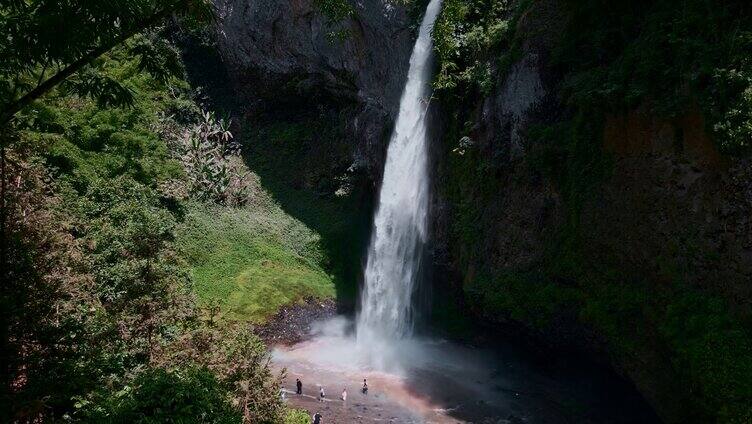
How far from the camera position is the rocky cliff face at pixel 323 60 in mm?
22797

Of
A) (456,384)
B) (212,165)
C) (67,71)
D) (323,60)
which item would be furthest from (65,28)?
(323,60)

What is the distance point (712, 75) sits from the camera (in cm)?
878

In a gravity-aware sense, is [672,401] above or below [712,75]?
below

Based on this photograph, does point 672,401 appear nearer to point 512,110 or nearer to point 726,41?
point 726,41

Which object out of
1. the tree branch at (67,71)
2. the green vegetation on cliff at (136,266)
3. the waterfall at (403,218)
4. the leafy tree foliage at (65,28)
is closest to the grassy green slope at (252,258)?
the green vegetation on cliff at (136,266)

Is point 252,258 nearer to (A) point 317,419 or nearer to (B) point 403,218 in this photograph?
(B) point 403,218

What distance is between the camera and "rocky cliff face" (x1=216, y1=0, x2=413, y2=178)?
22.8 metres

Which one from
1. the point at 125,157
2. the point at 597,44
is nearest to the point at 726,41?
the point at 597,44

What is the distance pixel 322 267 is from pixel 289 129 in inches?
344

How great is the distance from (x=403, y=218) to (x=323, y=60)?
9.81 m

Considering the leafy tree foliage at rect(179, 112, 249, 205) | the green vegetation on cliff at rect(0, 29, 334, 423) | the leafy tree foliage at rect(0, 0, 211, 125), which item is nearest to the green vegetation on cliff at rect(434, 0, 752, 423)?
the green vegetation on cliff at rect(0, 29, 334, 423)

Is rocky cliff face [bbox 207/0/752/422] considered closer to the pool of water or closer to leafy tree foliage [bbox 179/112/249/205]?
the pool of water

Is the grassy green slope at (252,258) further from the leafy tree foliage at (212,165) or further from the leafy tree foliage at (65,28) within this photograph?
the leafy tree foliage at (65,28)

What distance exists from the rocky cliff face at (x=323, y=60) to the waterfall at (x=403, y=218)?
1.88 meters
